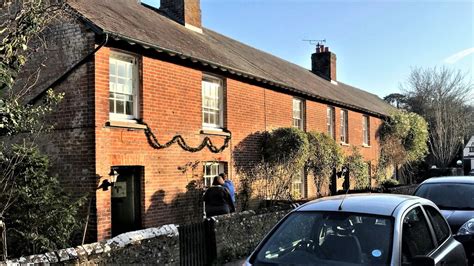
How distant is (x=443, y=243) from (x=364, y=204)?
3.68 feet

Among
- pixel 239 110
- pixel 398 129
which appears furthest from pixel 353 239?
pixel 398 129

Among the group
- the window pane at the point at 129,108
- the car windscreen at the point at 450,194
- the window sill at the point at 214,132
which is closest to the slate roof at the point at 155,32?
the window pane at the point at 129,108

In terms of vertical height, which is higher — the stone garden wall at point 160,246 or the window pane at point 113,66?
the window pane at point 113,66

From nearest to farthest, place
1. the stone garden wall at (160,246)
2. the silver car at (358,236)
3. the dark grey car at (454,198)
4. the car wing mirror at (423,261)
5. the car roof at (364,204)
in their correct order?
1. the car wing mirror at (423,261)
2. the silver car at (358,236)
3. the car roof at (364,204)
4. the stone garden wall at (160,246)
5. the dark grey car at (454,198)

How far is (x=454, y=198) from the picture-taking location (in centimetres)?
930

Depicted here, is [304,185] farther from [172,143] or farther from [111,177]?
[111,177]

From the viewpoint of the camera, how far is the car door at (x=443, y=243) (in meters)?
4.86

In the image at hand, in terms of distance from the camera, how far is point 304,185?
17969 mm

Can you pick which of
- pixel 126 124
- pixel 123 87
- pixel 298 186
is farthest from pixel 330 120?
pixel 126 124

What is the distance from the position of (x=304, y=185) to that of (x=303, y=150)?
295 cm

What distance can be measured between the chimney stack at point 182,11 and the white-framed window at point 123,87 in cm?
591

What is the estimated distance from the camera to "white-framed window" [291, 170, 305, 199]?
16.7 m

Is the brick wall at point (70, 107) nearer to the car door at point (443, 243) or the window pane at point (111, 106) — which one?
the window pane at point (111, 106)

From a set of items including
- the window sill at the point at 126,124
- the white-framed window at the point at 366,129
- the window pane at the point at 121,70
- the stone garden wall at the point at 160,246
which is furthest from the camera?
the white-framed window at the point at 366,129
